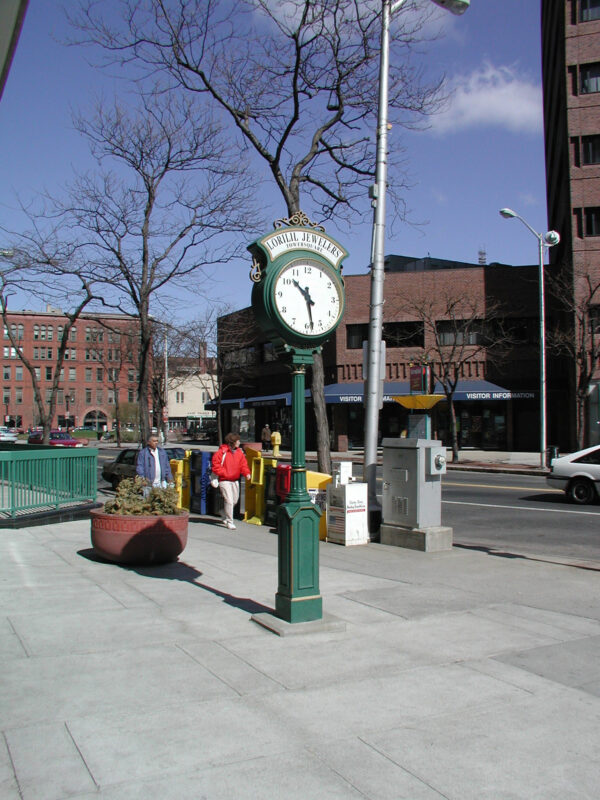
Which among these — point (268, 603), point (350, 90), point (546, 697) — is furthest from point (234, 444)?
point (350, 90)

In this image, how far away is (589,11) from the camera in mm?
34938

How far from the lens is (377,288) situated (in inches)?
463

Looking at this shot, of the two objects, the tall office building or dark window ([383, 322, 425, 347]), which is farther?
dark window ([383, 322, 425, 347])

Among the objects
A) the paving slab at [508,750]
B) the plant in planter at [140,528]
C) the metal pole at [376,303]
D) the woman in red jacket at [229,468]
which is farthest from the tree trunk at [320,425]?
the paving slab at [508,750]

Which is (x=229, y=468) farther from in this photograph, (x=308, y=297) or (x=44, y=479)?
(x=308, y=297)

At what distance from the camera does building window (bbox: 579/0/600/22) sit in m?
34.9

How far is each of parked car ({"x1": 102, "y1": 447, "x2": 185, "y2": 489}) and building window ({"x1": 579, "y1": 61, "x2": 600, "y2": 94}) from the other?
27.9 m

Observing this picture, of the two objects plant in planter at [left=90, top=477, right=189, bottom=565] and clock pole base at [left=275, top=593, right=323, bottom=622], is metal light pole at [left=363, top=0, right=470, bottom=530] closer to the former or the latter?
plant in planter at [left=90, top=477, right=189, bottom=565]

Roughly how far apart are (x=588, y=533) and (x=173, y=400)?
8928 cm

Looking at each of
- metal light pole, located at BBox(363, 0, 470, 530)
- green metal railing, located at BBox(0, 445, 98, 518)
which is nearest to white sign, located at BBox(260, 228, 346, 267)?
metal light pole, located at BBox(363, 0, 470, 530)

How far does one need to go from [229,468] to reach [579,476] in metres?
8.73

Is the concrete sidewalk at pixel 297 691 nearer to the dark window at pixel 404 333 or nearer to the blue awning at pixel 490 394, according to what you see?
the blue awning at pixel 490 394

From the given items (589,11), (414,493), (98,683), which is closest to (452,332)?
(589,11)

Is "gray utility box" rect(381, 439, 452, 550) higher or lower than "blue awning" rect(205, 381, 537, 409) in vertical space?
lower
